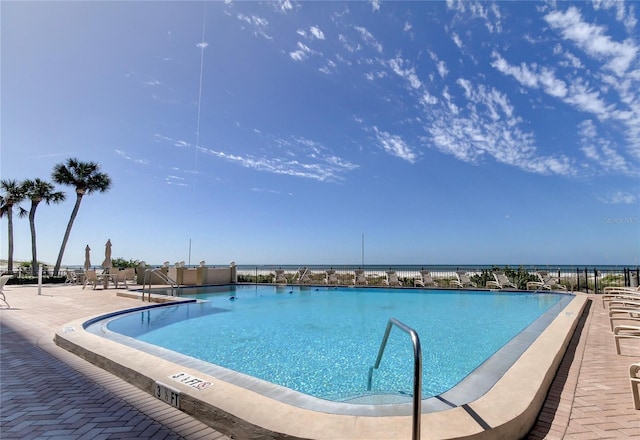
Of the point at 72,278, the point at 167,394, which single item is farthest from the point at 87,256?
the point at 167,394

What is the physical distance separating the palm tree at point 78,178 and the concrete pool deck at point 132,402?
2246 cm

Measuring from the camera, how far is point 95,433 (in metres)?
2.29

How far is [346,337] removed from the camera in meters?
6.38

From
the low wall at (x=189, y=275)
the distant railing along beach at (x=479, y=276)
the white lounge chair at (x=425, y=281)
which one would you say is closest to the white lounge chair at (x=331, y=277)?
the distant railing along beach at (x=479, y=276)

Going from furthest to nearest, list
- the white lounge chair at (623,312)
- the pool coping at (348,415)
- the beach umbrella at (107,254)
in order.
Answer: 1. the beach umbrella at (107,254)
2. the white lounge chair at (623,312)
3. the pool coping at (348,415)

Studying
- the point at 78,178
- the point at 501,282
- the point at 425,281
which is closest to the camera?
the point at 501,282

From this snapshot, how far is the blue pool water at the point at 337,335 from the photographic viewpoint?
4.25 meters

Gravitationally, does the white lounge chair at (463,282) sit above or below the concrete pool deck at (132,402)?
below

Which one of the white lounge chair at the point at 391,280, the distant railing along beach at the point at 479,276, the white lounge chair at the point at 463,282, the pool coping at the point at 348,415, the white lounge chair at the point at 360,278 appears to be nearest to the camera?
the pool coping at the point at 348,415

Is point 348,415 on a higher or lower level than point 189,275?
higher

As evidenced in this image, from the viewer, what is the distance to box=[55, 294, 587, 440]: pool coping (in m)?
1.95

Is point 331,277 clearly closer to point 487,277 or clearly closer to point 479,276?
point 479,276

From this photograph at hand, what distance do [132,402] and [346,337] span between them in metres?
4.23

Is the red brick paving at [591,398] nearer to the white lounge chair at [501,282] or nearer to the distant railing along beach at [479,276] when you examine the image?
the distant railing along beach at [479,276]
